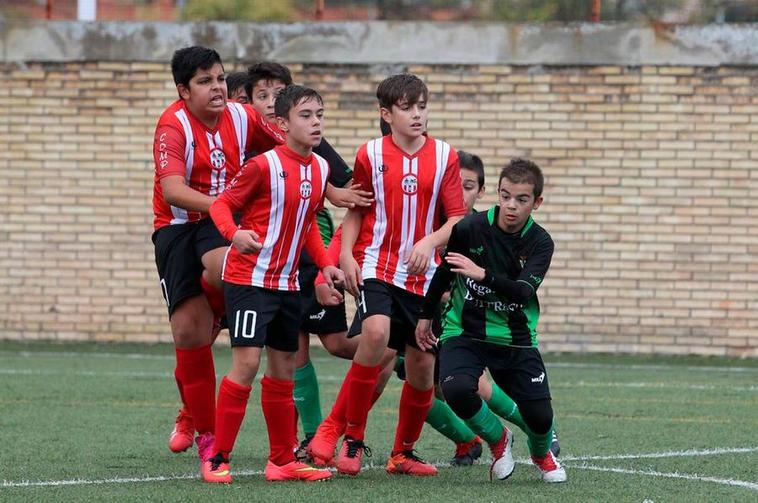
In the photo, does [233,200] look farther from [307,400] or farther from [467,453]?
[467,453]

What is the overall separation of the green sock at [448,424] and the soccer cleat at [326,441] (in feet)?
2.10

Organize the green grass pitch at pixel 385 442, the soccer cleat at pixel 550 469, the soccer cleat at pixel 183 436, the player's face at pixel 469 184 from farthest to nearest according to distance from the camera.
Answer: the player's face at pixel 469 184, the soccer cleat at pixel 183 436, the soccer cleat at pixel 550 469, the green grass pitch at pixel 385 442

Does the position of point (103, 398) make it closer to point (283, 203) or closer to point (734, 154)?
point (283, 203)

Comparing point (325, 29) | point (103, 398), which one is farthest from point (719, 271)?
A: point (103, 398)

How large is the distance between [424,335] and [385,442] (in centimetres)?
152

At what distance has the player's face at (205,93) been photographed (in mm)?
6102

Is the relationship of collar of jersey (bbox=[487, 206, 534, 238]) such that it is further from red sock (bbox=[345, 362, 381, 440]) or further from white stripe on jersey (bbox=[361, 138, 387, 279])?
red sock (bbox=[345, 362, 381, 440])

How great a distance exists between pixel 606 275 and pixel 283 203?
821 cm

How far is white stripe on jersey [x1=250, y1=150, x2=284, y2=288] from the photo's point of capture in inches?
225

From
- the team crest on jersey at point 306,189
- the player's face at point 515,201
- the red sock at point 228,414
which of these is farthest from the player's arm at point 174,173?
the player's face at point 515,201

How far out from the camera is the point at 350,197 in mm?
6098

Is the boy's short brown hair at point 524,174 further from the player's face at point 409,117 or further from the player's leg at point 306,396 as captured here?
the player's leg at point 306,396

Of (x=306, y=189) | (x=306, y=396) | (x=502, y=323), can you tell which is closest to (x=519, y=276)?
(x=502, y=323)

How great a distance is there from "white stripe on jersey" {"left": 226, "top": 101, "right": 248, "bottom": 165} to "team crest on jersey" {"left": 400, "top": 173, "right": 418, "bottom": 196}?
0.79m
